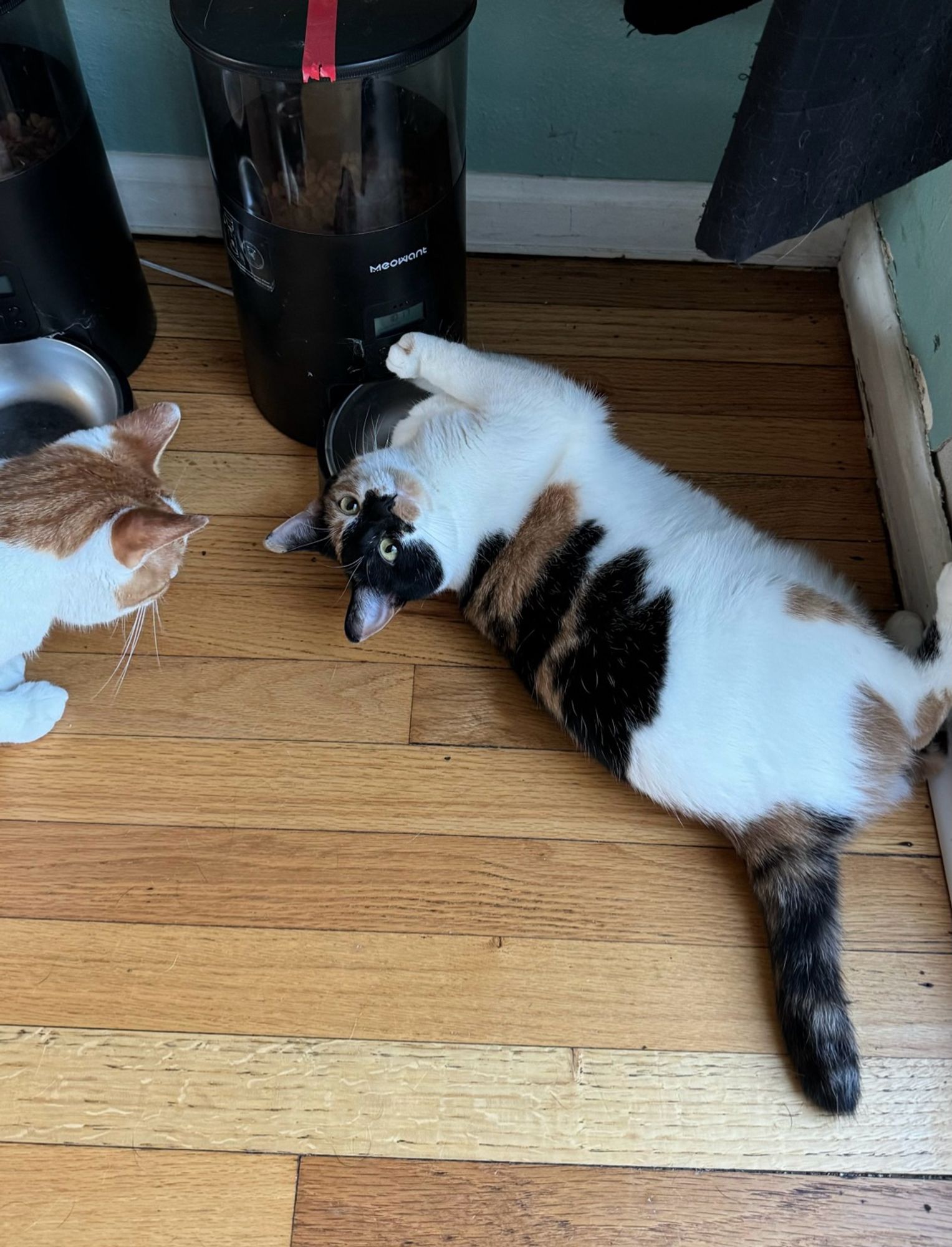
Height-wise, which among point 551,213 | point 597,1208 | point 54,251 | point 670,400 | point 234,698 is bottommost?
point 597,1208

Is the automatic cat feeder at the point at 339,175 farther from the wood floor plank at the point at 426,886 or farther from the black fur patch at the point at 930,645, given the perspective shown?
the black fur patch at the point at 930,645

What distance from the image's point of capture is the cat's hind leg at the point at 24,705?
135 centimetres

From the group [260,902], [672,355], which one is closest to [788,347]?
[672,355]

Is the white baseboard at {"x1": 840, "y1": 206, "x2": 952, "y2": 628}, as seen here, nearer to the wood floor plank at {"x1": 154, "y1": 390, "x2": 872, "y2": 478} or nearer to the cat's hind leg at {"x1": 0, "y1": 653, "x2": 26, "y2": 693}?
the wood floor plank at {"x1": 154, "y1": 390, "x2": 872, "y2": 478}

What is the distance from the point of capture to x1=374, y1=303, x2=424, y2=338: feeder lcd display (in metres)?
1.47

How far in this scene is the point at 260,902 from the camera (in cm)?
129

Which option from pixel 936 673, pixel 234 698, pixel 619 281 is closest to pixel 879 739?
pixel 936 673

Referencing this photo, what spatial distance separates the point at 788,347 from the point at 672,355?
22cm

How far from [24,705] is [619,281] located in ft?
4.43

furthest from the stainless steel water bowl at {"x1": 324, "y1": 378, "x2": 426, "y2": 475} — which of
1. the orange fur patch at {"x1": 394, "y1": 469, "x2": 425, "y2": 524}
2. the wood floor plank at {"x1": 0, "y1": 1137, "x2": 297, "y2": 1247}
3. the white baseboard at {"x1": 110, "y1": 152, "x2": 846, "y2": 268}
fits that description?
the wood floor plank at {"x1": 0, "y1": 1137, "x2": 297, "y2": 1247}

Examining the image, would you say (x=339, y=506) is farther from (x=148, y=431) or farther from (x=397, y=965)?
(x=397, y=965)

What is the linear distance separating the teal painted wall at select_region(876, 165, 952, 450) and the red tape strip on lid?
92cm

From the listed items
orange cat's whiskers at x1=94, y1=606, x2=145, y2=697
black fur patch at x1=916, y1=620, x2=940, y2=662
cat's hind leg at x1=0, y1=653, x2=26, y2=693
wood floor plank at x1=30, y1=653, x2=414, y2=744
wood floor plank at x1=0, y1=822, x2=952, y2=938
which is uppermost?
black fur patch at x1=916, y1=620, x2=940, y2=662

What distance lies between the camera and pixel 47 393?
1589mm
